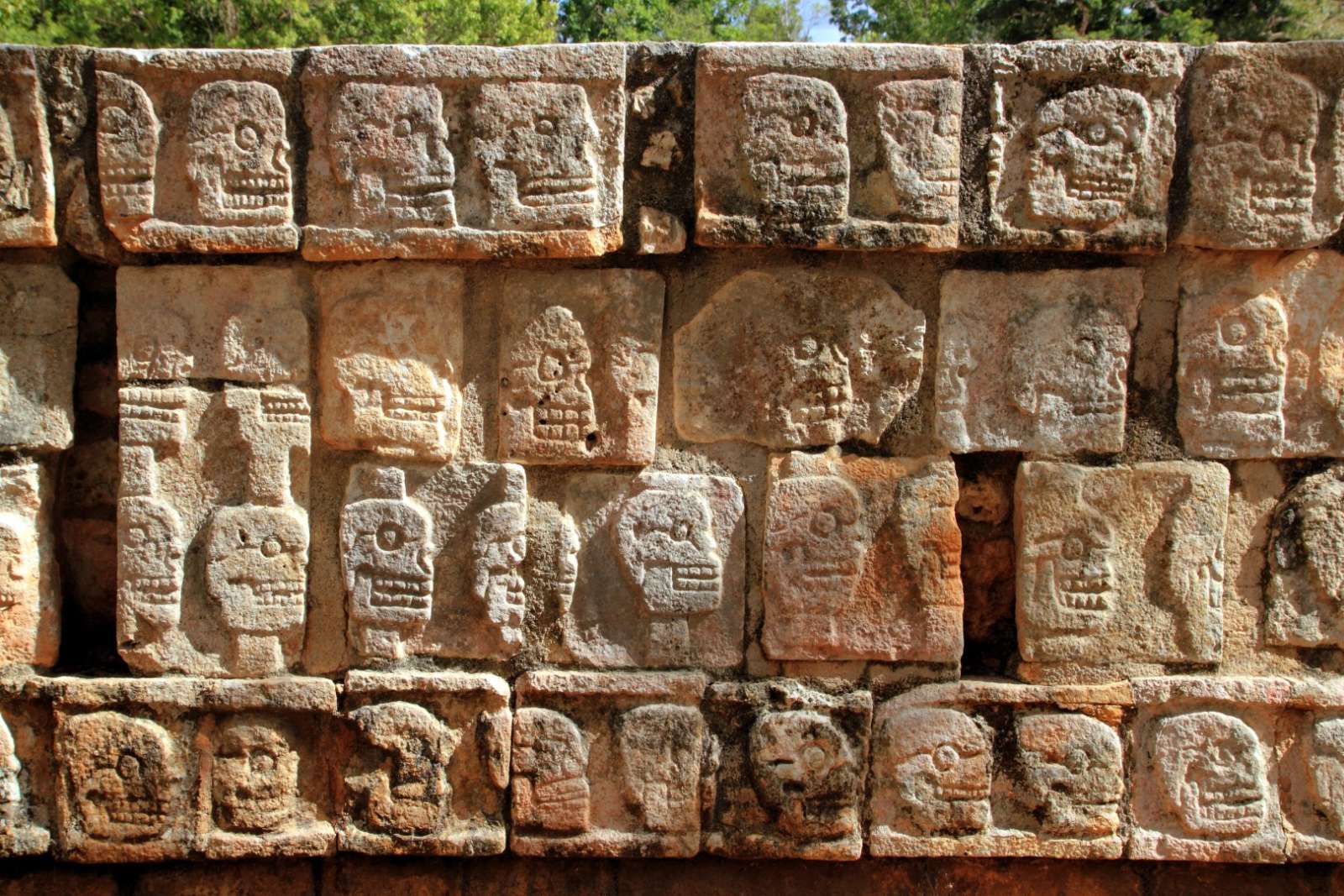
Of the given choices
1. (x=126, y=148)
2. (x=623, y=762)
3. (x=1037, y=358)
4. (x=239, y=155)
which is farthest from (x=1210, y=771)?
(x=126, y=148)

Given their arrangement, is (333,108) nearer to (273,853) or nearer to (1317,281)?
(273,853)

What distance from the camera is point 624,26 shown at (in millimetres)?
11008

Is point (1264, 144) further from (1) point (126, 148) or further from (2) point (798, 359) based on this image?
(1) point (126, 148)

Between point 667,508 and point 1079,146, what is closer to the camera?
point 1079,146

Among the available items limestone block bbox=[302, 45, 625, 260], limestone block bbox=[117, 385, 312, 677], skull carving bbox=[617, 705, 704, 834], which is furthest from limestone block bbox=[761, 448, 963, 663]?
limestone block bbox=[117, 385, 312, 677]

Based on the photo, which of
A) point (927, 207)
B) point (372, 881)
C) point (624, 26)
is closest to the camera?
point (927, 207)

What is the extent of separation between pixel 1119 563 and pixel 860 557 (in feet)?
2.11

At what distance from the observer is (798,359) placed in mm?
2691

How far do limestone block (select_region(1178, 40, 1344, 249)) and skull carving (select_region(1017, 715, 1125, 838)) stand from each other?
124cm

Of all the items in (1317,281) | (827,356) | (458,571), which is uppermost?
(1317,281)

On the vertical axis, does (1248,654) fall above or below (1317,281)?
below

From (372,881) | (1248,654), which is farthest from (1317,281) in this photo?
(372,881)

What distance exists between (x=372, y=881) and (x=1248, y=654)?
2282 millimetres

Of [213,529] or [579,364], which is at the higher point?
[579,364]
